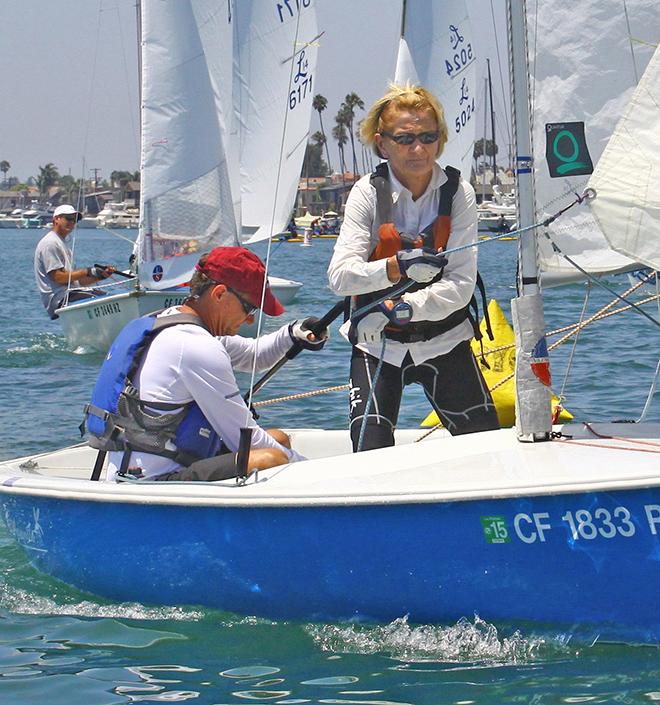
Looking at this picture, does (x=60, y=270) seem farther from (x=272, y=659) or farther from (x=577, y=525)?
(x=577, y=525)

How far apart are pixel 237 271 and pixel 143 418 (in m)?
0.55

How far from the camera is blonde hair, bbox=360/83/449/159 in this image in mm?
4301

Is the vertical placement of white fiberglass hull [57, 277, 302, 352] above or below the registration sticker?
above

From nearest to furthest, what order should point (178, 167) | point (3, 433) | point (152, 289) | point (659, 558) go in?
1. point (659, 558)
2. point (3, 433)
3. point (152, 289)
4. point (178, 167)

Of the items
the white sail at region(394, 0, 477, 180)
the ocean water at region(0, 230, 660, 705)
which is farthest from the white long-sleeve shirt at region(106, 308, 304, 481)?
the white sail at region(394, 0, 477, 180)

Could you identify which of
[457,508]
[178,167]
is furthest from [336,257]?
[178,167]

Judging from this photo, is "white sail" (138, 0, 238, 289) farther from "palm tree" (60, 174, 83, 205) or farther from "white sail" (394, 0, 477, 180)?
"palm tree" (60, 174, 83, 205)

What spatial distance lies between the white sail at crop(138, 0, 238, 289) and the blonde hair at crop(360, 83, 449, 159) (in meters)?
11.2

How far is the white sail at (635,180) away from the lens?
3.87 meters

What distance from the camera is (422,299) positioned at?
4.27 m

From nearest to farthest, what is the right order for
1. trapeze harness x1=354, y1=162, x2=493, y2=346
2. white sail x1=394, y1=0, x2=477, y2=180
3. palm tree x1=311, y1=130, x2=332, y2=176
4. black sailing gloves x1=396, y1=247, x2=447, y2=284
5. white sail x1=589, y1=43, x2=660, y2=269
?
white sail x1=589, y1=43, x2=660, y2=269, black sailing gloves x1=396, y1=247, x2=447, y2=284, trapeze harness x1=354, y1=162, x2=493, y2=346, white sail x1=394, y1=0, x2=477, y2=180, palm tree x1=311, y1=130, x2=332, y2=176

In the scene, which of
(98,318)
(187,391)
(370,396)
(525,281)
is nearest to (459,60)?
(98,318)

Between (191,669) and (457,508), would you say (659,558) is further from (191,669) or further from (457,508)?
(191,669)

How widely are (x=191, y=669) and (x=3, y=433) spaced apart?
5.20 metres
